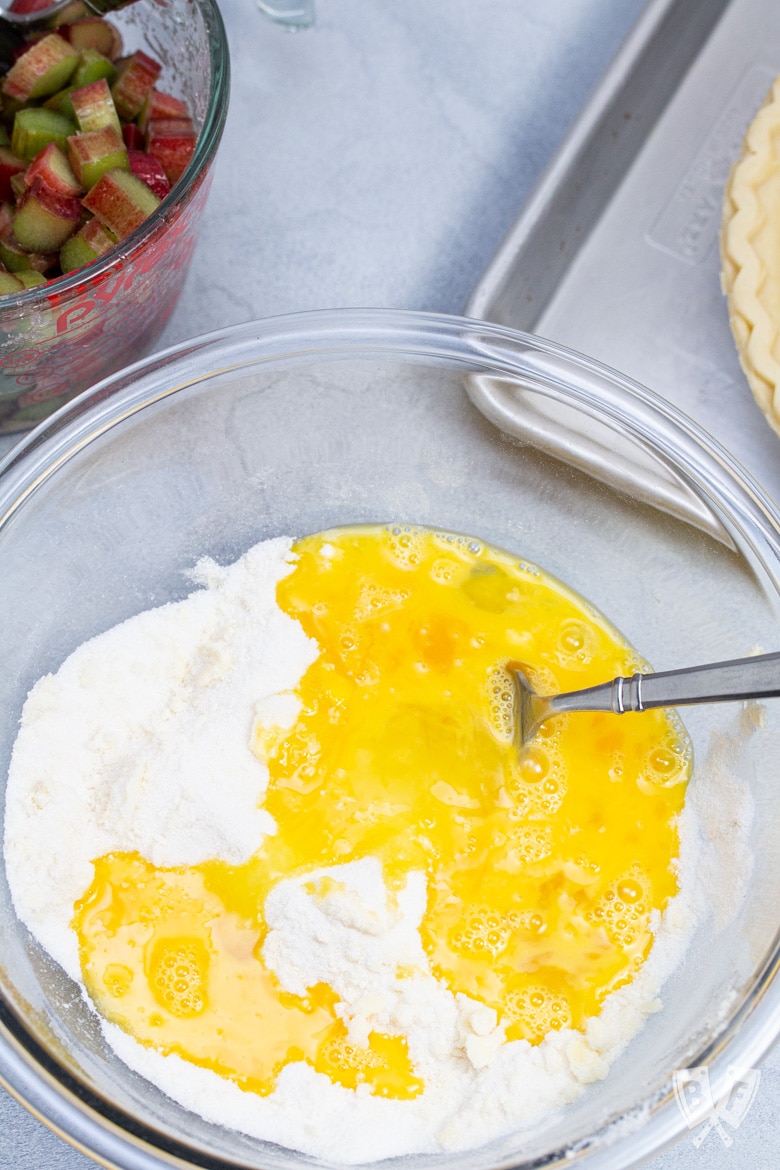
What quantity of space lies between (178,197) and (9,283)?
25cm

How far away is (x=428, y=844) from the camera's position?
1.39 metres

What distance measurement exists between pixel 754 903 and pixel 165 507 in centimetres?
93

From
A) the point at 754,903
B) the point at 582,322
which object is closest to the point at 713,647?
the point at 754,903

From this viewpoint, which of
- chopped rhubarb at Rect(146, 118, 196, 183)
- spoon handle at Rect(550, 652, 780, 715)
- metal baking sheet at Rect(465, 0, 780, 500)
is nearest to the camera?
spoon handle at Rect(550, 652, 780, 715)

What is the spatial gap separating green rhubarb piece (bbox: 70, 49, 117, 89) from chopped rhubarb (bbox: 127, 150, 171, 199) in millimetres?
143

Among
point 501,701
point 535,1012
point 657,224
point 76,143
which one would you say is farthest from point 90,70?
point 535,1012

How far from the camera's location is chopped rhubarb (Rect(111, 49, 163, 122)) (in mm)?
1514

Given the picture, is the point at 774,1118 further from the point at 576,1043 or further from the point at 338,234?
the point at 338,234

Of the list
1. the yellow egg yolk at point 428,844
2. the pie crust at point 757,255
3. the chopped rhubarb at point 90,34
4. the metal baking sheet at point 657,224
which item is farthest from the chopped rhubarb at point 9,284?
the pie crust at point 757,255

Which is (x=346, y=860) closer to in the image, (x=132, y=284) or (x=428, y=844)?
(x=428, y=844)

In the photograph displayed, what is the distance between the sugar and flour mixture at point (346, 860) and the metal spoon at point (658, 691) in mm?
30

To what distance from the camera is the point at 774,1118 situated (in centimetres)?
145

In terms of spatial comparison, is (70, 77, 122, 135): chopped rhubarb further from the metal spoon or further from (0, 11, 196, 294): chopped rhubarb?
the metal spoon

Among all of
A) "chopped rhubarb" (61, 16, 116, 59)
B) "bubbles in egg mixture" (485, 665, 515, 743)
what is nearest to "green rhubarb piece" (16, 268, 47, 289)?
"chopped rhubarb" (61, 16, 116, 59)
